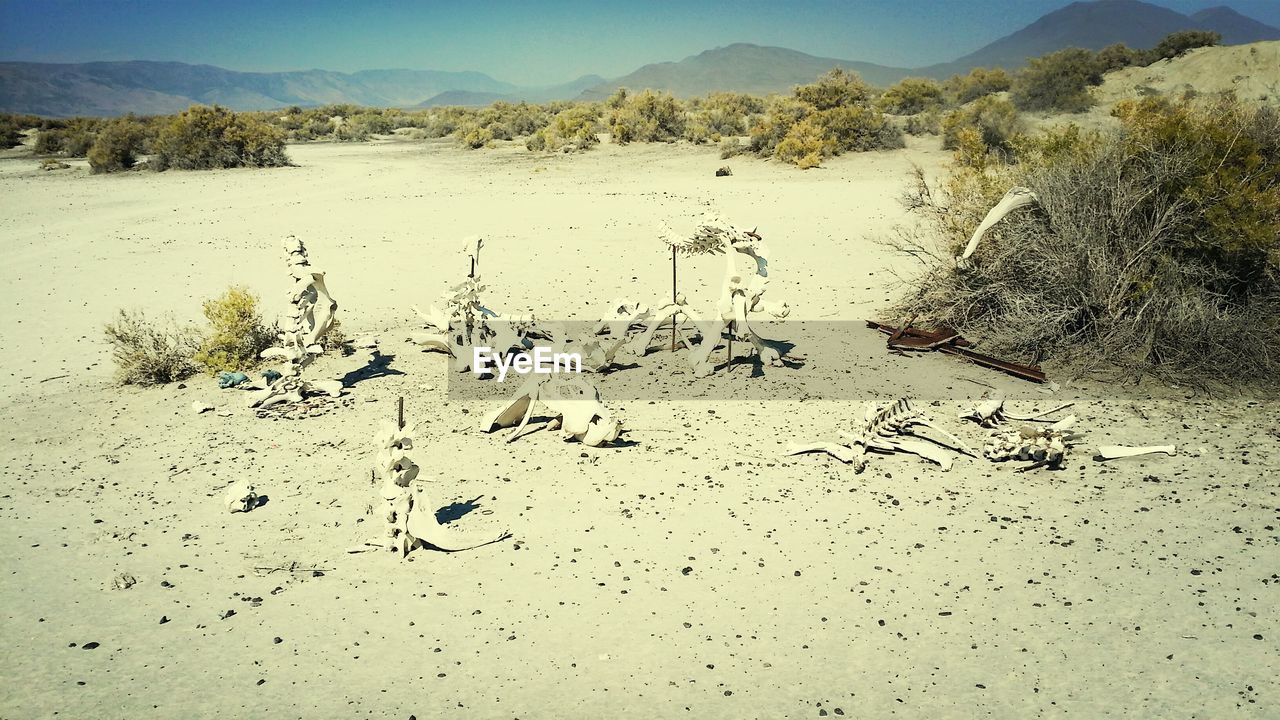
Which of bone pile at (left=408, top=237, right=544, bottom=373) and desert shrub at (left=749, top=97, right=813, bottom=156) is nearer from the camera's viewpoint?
bone pile at (left=408, top=237, right=544, bottom=373)

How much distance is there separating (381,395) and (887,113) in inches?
1216

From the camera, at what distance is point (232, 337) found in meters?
8.84

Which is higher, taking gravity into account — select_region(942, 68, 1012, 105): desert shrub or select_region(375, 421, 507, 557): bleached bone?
select_region(942, 68, 1012, 105): desert shrub

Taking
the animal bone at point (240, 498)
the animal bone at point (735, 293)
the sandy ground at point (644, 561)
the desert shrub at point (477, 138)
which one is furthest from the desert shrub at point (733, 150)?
the animal bone at point (240, 498)

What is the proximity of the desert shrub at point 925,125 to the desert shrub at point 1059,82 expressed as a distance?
457 cm

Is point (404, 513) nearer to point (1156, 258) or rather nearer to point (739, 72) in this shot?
point (1156, 258)

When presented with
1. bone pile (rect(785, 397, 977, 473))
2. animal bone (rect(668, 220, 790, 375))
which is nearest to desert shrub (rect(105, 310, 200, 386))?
animal bone (rect(668, 220, 790, 375))

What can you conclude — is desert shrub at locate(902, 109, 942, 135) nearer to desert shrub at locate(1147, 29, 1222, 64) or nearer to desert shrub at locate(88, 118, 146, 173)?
desert shrub at locate(1147, 29, 1222, 64)

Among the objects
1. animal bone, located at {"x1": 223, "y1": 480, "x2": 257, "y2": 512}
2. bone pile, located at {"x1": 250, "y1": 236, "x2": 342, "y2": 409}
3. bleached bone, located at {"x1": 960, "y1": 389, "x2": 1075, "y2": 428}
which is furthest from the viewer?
bone pile, located at {"x1": 250, "y1": 236, "x2": 342, "y2": 409}

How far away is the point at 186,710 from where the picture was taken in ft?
12.9

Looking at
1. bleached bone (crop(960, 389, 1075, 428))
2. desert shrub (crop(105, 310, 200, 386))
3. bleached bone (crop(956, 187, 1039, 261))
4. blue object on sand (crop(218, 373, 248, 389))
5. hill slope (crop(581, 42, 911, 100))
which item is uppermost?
hill slope (crop(581, 42, 911, 100))

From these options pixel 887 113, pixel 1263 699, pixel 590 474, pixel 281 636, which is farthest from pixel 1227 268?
pixel 887 113

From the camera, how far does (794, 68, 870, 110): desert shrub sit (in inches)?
984

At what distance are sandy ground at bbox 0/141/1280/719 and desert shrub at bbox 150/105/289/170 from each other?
1781cm
